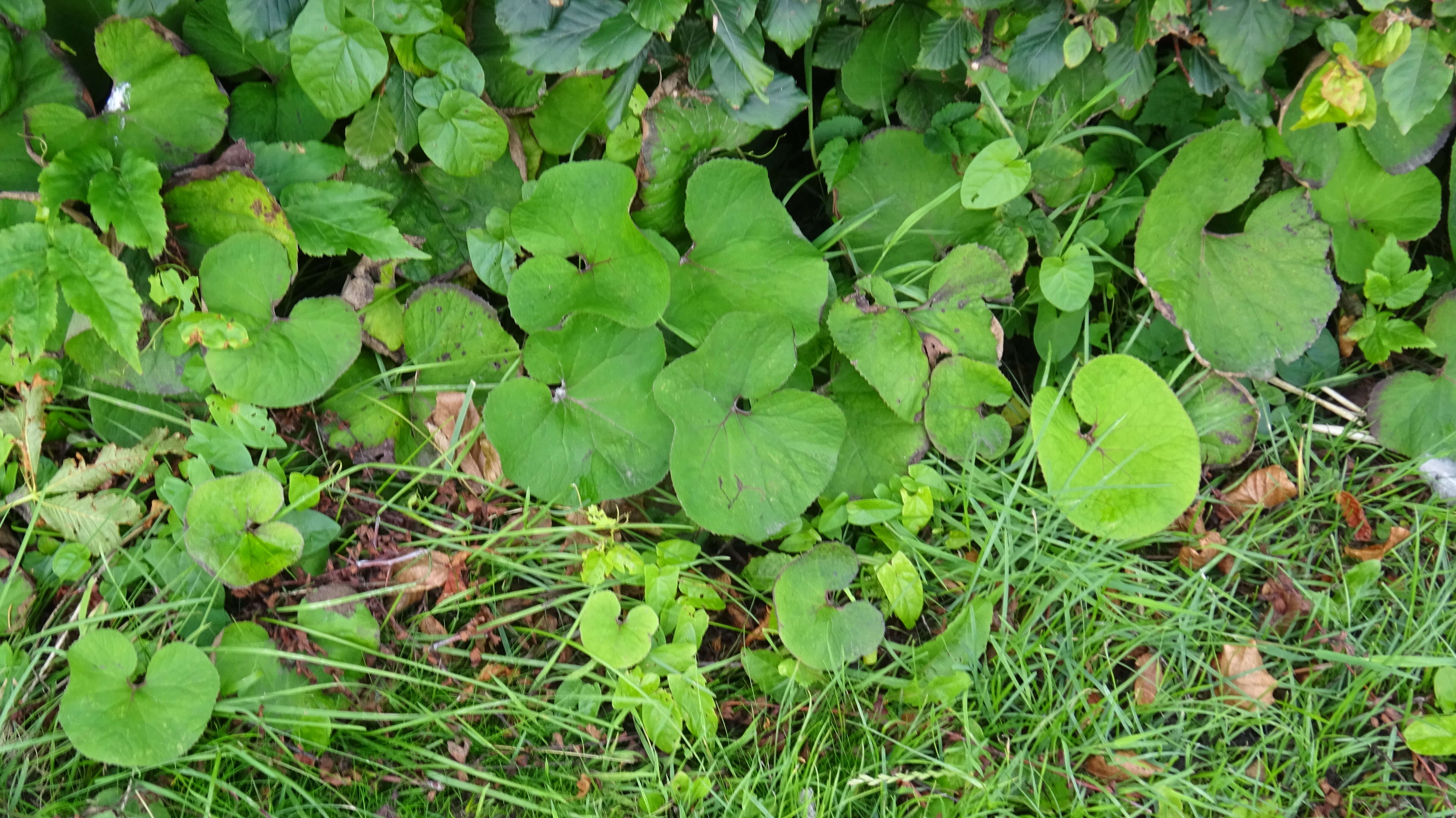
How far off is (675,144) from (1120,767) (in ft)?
4.48

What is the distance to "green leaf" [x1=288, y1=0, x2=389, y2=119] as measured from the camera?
133 cm

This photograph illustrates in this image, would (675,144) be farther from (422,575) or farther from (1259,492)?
(1259,492)

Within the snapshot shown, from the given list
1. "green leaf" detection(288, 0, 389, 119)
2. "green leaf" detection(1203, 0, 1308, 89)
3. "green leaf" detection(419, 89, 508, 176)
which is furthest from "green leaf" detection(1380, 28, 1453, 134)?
"green leaf" detection(288, 0, 389, 119)

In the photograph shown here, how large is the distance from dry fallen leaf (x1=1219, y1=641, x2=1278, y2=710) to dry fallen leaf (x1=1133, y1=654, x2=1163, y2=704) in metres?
0.10

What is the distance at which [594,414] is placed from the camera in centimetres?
159

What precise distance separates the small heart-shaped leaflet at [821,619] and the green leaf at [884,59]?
89 centimetres

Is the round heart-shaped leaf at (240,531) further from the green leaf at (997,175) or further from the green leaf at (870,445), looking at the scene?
the green leaf at (997,175)

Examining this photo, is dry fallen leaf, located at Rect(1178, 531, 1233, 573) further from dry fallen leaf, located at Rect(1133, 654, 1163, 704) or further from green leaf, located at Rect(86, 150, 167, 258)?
green leaf, located at Rect(86, 150, 167, 258)

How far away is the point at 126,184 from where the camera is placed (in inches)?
56.8

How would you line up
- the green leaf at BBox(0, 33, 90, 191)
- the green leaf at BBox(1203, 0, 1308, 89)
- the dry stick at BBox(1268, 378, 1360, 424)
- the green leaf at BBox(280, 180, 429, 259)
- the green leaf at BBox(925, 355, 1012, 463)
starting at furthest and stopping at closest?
the dry stick at BBox(1268, 378, 1360, 424) → the green leaf at BBox(925, 355, 1012, 463) → the green leaf at BBox(280, 180, 429, 259) → the green leaf at BBox(0, 33, 90, 191) → the green leaf at BBox(1203, 0, 1308, 89)

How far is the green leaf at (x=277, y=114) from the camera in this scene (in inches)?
62.7

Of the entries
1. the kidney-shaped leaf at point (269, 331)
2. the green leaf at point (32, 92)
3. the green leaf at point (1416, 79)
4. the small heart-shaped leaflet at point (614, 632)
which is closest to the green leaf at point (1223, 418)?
the green leaf at point (1416, 79)

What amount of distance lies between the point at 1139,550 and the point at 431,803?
Result: 4.63ft

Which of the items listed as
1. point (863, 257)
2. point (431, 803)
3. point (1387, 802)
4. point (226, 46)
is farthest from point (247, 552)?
point (1387, 802)
